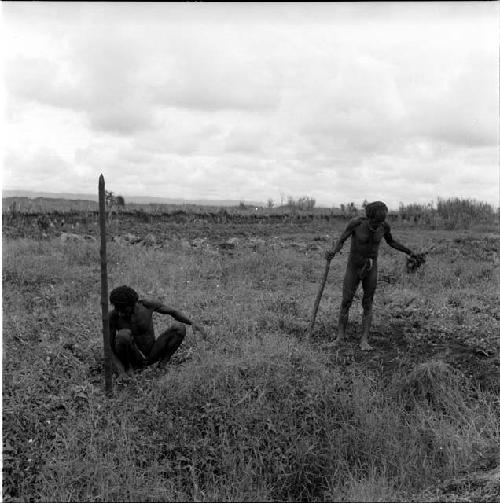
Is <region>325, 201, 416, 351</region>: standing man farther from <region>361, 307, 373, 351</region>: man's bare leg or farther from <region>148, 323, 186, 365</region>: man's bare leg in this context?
<region>148, 323, 186, 365</region>: man's bare leg

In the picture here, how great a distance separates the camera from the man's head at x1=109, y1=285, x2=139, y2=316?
4.90 meters

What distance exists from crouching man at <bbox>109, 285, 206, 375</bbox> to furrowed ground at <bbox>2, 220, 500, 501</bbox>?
19cm

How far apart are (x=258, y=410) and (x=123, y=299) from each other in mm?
1475

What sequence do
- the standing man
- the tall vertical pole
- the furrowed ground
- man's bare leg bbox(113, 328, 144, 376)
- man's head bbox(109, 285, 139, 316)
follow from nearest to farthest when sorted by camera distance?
the furrowed ground < the tall vertical pole < man's head bbox(109, 285, 139, 316) < man's bare leg bbox(113, 328, 144, 376) < the standing man

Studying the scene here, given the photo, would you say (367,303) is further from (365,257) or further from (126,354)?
(126,354)

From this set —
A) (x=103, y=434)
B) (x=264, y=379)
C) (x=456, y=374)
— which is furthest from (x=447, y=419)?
(x=103, y=434)

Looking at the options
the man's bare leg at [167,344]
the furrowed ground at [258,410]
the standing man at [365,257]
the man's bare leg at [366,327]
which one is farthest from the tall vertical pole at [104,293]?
Answer: the man's bare leg at [366,327]

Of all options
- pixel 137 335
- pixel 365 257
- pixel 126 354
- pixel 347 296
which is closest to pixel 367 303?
pixel 347 296

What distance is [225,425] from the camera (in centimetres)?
437

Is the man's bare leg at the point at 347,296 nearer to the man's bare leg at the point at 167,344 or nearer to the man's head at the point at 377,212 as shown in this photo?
the man's head at the point at 377,212

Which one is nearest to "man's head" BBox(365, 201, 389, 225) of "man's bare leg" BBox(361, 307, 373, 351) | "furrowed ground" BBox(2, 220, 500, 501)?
"man's bare leg" BBox(361, 307, 373, 351)

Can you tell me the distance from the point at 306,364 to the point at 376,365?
867 millimetres

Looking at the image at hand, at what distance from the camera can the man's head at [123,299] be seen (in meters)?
4.90

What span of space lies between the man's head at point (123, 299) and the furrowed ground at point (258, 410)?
0.61 metres
